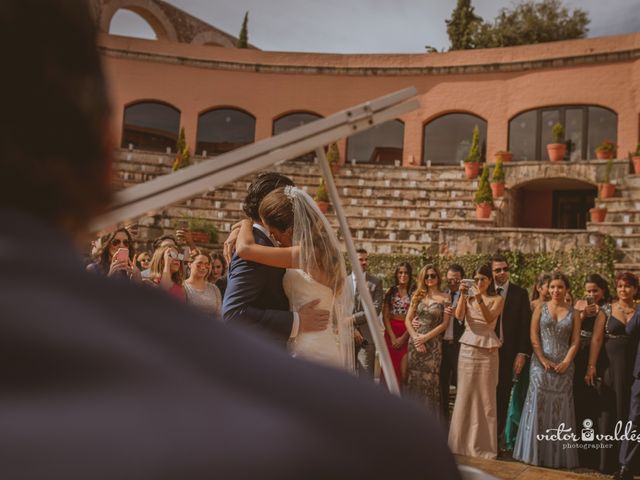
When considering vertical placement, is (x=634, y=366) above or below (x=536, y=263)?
below

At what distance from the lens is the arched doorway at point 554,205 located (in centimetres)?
1931

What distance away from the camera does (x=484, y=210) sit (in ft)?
51.6

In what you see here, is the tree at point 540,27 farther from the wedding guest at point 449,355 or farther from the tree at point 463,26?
the wedding guest at point 449,355

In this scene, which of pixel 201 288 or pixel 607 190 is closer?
pixel 201 288

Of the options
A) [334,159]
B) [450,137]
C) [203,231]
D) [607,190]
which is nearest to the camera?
[203,231]

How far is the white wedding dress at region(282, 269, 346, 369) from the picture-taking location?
3.45m

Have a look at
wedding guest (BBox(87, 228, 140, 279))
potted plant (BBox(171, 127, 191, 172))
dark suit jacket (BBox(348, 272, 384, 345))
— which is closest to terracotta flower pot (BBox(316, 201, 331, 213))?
potted plant (BBox(171, 127, 191, 172))

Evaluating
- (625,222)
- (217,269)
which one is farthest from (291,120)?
(217,269)

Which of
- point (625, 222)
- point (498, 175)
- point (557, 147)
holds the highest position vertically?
point (557, 147)

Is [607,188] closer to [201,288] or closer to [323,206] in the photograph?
[323,206]

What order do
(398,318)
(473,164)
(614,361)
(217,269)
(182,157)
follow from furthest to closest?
1. (182,157)
2. (473,164)
3. (217,269)
4. (398,318)
5. (614,361)

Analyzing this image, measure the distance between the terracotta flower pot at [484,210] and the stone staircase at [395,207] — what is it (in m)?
0.22

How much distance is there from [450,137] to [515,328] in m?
14.3

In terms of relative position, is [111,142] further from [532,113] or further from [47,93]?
[532,113]
